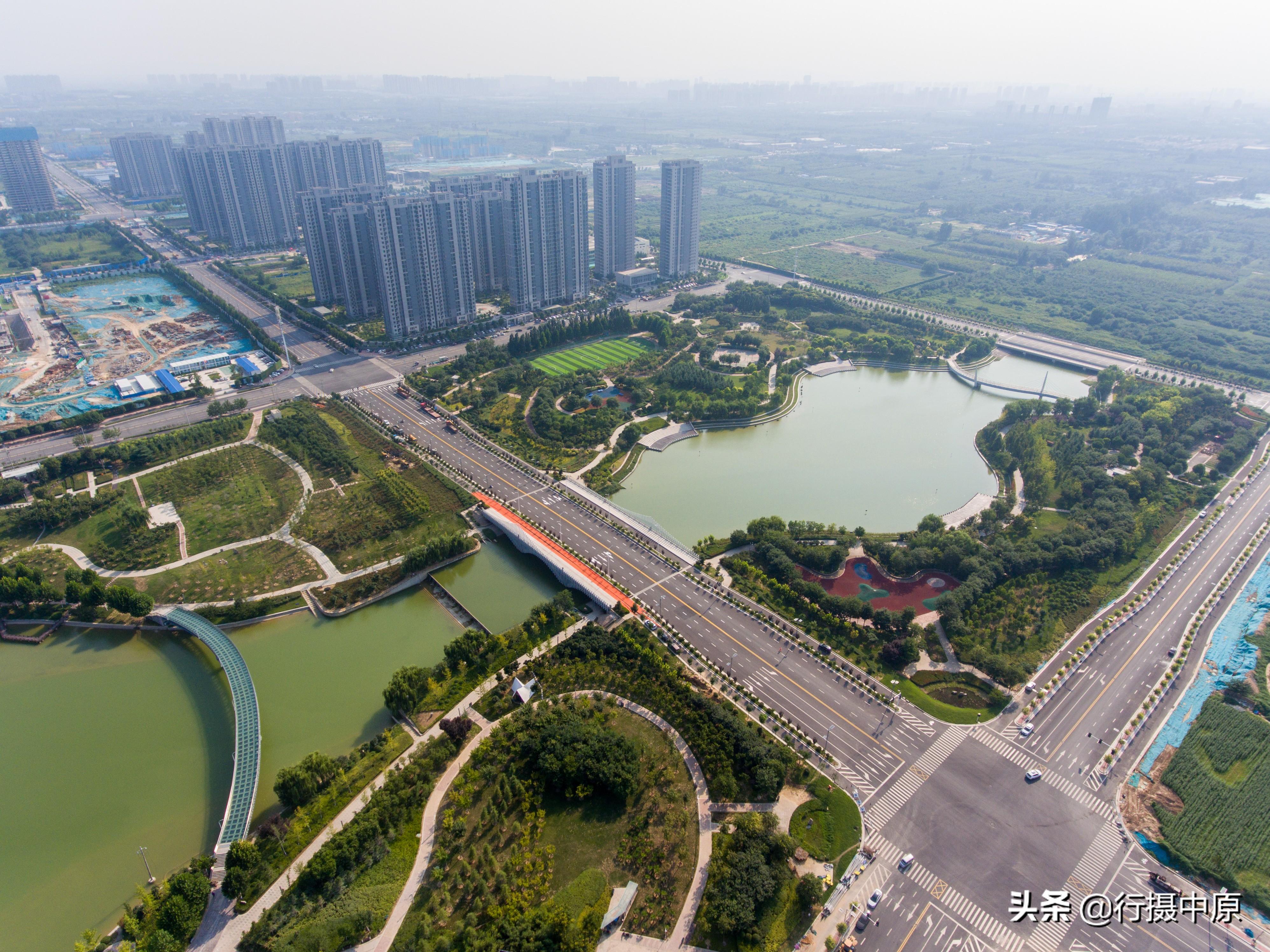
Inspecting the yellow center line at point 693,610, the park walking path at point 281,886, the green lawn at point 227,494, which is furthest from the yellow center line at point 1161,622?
the green lawn at point 227,494

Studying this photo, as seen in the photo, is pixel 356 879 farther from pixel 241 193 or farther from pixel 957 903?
pixel 241 193

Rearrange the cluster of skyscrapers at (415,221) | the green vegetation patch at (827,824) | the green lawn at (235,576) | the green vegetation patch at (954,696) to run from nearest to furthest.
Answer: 1. the green vegetation patch at (827,824)
2. the green vegetation patch at (954,696)
3. the green lawn at (235,576)
4. the cluster of skyscrapers at (415,221)

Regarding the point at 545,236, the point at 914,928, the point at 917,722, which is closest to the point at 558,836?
the point at 914,928

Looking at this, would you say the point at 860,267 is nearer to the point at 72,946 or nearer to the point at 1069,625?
the point at 1069,625

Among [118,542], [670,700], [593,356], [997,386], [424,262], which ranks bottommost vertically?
[118,542]

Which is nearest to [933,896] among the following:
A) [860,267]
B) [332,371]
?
[332,371]

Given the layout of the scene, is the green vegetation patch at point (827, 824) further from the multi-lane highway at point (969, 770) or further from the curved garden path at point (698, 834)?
the curved garden path at point (698, 834)
